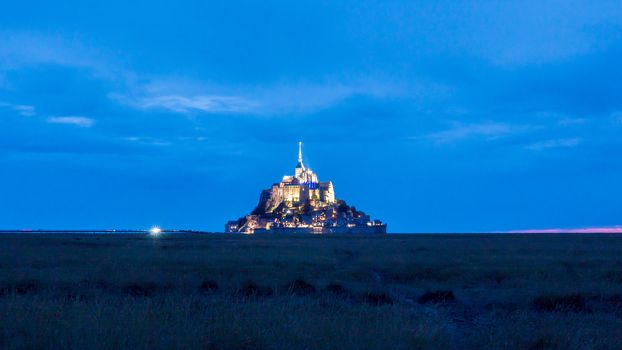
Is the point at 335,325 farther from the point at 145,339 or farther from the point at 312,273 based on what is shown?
the point at 312,273

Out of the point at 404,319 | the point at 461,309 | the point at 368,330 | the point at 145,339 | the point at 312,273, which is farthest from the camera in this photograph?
the point at 312,273

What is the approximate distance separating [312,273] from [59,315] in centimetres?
1664

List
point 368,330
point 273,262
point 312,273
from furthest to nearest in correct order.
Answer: point 273,262 → point 312,273 → point 368,330

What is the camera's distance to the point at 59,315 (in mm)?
12258

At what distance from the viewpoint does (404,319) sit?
43.0 ft

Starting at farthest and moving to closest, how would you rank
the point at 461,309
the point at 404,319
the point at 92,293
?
the point at 92,293 → the point at 461,309 → the point at 404,319

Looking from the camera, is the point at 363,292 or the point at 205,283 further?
the point at 205,283

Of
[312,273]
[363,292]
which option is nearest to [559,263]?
[312,273]

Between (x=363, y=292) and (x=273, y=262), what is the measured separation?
46.4ft

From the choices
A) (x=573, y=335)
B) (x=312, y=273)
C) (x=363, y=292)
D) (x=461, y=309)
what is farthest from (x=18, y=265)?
(x=573, y=335)

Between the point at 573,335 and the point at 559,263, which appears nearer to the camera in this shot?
the point at 573,335

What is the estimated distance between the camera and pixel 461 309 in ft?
59.3

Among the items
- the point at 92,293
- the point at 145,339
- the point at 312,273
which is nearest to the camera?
the point at 145,339

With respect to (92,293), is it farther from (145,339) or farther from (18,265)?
(18,265)
